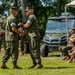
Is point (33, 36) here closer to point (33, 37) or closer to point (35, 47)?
point (33, 37)

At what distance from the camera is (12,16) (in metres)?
11.5

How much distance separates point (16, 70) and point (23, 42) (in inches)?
278

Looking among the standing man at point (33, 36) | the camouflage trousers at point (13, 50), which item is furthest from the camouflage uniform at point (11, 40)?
the standing man at point (33, 36)

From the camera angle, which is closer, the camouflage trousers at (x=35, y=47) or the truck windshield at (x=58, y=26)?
the camouflage trousers at (x=35, y=47)

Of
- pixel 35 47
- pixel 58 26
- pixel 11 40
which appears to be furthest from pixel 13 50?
pixel 58 26

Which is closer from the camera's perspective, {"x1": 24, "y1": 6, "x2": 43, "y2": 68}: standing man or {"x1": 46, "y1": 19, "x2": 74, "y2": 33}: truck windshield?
{"x1": 24, "y1": 6, "x2": 43, "y2": 68}: standing man

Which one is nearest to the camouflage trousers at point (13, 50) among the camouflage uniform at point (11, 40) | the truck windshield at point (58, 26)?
the camouflage uniform at point (11, 40)

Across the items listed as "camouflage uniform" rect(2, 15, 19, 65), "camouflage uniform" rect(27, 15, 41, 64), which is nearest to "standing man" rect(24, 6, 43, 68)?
"camouflage uniform" rect(27, 15, 41, 64)

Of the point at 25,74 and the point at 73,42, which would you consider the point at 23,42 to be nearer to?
the point at 73,42

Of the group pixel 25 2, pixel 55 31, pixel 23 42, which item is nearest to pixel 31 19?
pixel 23 42

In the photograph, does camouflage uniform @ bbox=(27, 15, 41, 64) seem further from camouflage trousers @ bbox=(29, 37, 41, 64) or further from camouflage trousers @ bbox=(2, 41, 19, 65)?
camouflage trousers @ bbox=(2, 41, 19, 65)

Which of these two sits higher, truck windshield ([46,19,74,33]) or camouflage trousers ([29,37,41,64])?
camouflage trousers ([29,37,41,64])

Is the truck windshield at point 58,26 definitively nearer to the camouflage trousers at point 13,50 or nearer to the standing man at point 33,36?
the standing man at point 33,36

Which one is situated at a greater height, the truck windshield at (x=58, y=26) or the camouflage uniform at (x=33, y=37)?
the camouflage uniform at (x=33, y=37)
